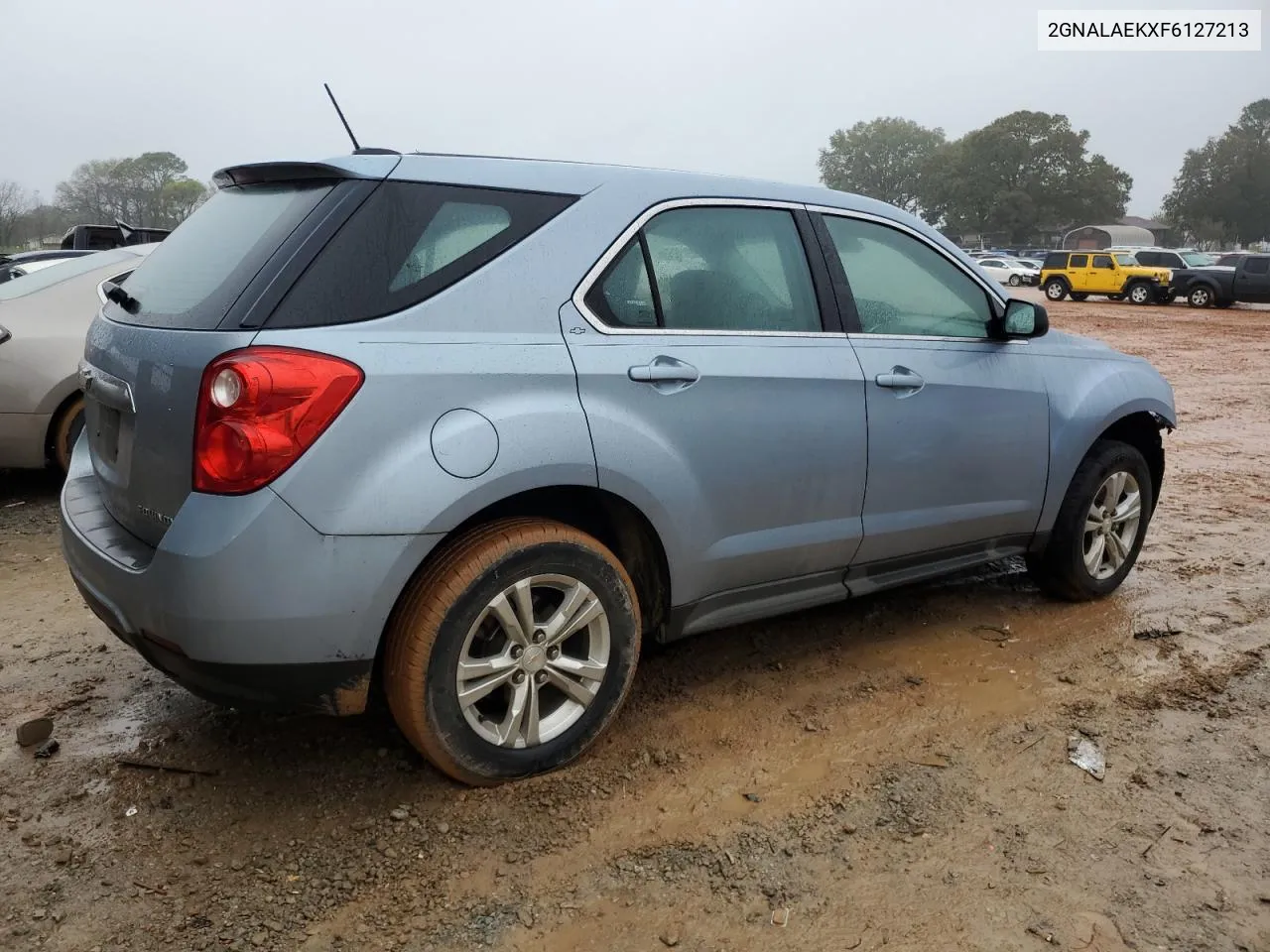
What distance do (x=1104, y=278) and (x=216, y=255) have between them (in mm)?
31762

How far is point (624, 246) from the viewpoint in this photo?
2.93 m

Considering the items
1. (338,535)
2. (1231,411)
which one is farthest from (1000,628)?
(1231,411)

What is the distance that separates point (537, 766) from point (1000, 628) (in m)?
2.25

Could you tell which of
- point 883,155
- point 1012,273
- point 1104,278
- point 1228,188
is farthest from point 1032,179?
point 1104,278

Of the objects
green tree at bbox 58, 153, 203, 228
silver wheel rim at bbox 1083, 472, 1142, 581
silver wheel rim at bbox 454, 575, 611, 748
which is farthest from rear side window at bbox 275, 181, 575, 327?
green tree at bbox 58, 153, 203, 228

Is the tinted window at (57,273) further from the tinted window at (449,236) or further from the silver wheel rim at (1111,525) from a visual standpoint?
the silver wheel rim at (1111,525)

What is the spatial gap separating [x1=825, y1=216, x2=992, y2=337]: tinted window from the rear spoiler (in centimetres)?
158

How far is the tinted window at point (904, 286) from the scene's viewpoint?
351 cm

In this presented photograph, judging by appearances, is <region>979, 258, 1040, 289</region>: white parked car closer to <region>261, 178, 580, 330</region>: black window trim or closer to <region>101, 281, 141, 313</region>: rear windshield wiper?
<region>261, 178, 580, 330</region>: black window trim

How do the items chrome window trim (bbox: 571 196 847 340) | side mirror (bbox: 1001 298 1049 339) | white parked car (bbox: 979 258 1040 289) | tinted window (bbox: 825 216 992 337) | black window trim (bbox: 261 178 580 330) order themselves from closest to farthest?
1. black window trim (bbox: 261 178 580 330)
2. chrome window trim (bbox: 571 196 847 340)
3. tinted window (bbox: 825 216 992 337)
4. side mirror (bbox: 1001 298 1049 339)
5. white parked car (bbox: 979 258 1040 289)

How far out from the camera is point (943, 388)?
3584 mm

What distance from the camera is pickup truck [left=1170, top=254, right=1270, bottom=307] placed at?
26297 millimetres

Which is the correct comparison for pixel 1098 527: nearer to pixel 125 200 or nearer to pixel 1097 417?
pixel 1097 417

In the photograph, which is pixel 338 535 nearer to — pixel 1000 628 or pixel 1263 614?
pixel 1000 628
